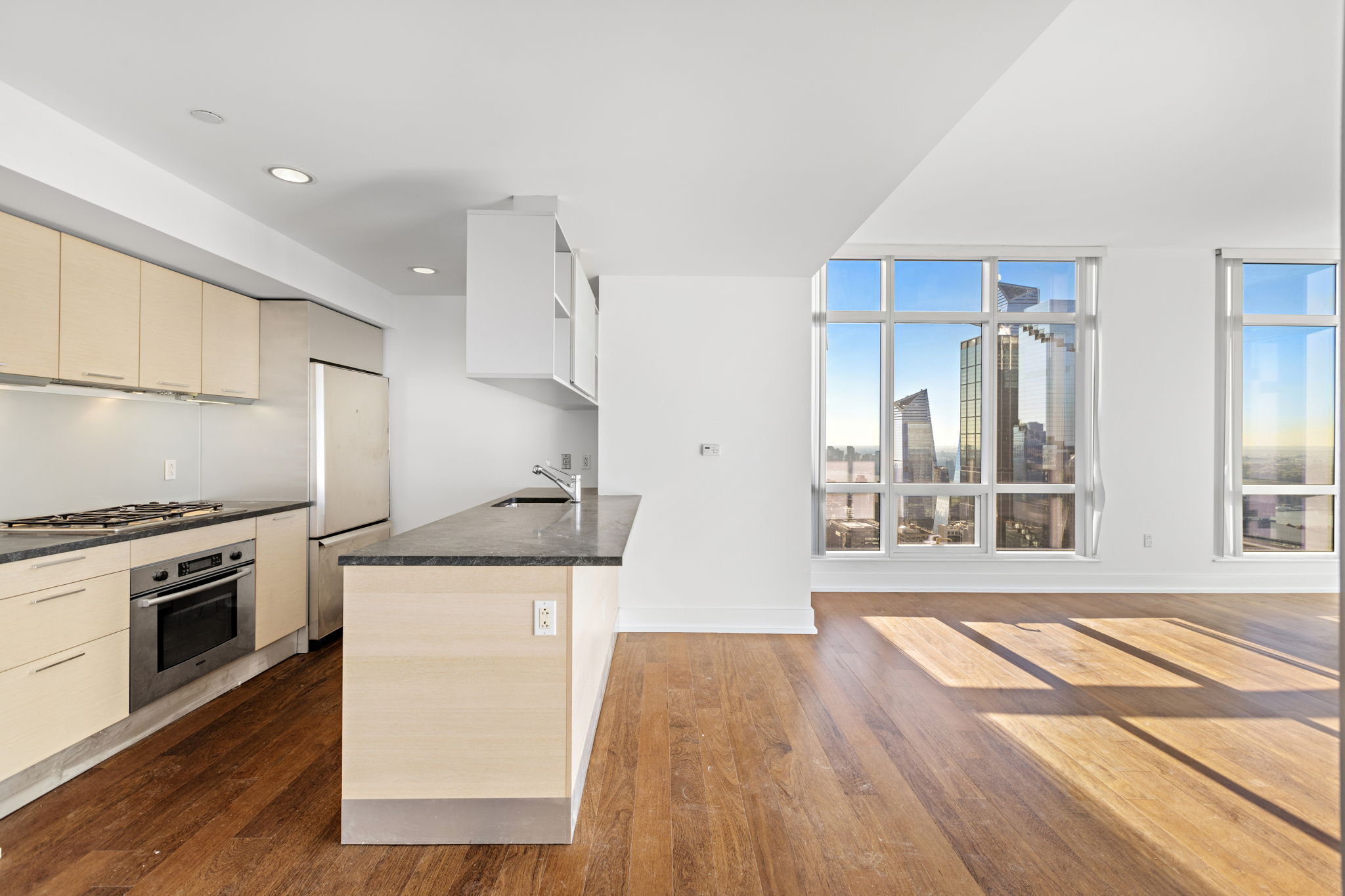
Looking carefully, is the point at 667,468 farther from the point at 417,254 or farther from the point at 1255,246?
the point at 1255,246

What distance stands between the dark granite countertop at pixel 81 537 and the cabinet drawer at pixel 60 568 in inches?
0.8

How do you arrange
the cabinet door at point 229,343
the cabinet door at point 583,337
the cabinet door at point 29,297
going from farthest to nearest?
the cabinet door at point 229,343 < the cabinet door at point 583,337 < the cabinet door at point 29,297

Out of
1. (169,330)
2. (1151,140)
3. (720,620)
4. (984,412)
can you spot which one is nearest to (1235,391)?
(984,412)

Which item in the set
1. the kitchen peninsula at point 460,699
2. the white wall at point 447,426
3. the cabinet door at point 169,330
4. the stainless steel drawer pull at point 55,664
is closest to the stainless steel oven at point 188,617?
the stainless steel drawer pull at point 55,664

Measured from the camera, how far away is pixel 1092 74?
254cm

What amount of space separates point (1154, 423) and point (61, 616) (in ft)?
22.7

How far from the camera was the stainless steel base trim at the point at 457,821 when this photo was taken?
1.87 m

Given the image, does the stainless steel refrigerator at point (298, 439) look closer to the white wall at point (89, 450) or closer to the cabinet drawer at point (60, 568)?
the white wall at point (89, 450)

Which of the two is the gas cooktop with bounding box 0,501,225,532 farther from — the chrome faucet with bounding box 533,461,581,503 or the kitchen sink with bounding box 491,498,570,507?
the chrome faucet with bounding box 533,461,581,503

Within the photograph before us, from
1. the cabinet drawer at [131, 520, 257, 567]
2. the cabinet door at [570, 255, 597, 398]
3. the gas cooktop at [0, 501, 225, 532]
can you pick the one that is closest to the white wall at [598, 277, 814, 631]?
the cabinet door at [570, 255, 597, 398]

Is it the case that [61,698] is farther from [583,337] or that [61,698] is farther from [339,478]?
[583,337]

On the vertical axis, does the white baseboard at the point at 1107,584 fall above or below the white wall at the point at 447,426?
below

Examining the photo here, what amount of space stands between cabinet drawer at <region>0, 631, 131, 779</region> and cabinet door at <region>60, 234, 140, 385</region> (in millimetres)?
1120

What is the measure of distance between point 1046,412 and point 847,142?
400 cm
